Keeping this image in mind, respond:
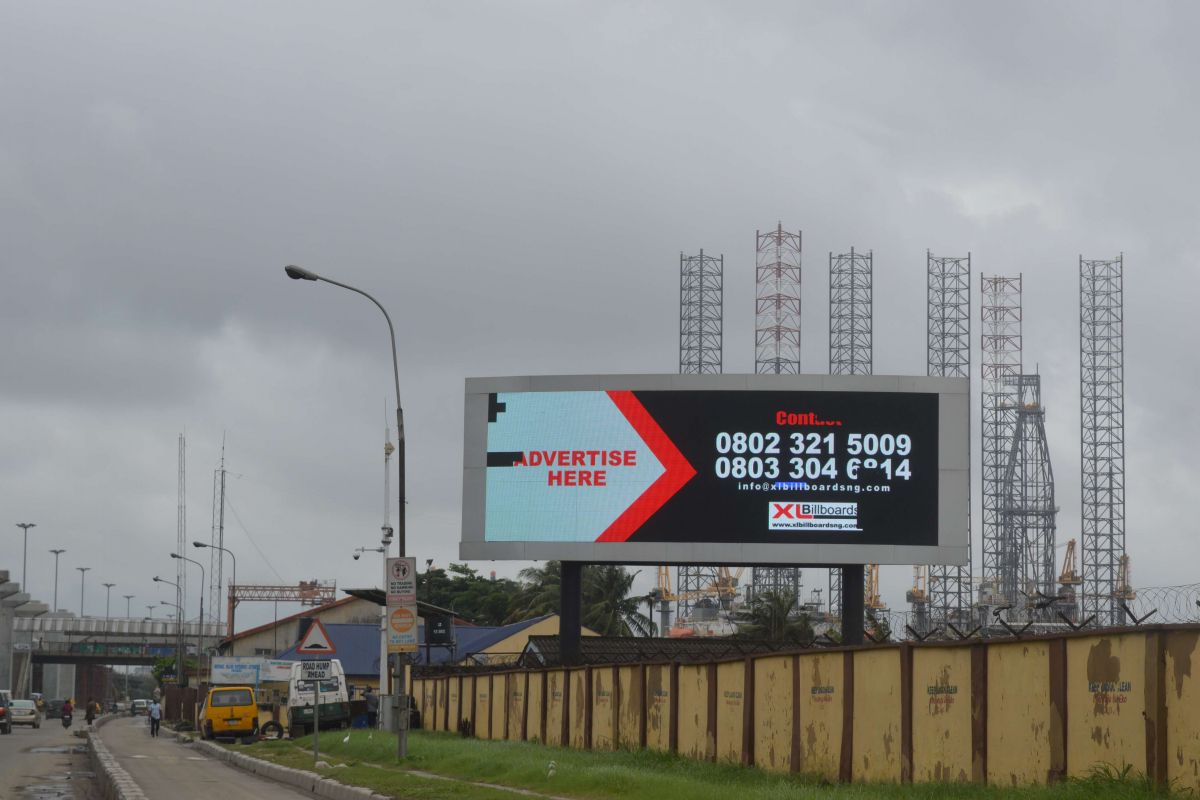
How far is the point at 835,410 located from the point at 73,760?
2175 cm

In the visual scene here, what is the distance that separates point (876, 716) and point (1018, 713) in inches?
127

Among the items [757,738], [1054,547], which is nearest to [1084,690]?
[757,738]

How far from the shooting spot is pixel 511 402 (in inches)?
1672

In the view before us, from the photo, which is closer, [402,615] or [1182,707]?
[1182,707]

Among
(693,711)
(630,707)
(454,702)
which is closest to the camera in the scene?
(693,711)

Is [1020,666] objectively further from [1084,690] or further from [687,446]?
[687,446]

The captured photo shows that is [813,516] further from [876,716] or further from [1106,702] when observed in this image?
[1106,702]

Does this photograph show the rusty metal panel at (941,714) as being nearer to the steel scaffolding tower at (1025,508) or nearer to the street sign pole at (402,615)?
the street sign pole at (402,615)

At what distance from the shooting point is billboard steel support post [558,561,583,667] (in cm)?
4291

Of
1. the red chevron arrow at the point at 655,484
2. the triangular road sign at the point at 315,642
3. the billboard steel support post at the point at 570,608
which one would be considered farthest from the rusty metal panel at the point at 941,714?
the billboard steel support post at the point at 570,608

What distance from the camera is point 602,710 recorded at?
29953 mm

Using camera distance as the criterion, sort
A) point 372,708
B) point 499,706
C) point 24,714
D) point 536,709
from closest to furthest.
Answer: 1. point 536,709
2. point 499,706
3. point 372,708
4. point 24,714

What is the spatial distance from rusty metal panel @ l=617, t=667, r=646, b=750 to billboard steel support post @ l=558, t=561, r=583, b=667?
45.1ft

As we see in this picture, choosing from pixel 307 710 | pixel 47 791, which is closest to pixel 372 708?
pixel 307 710
